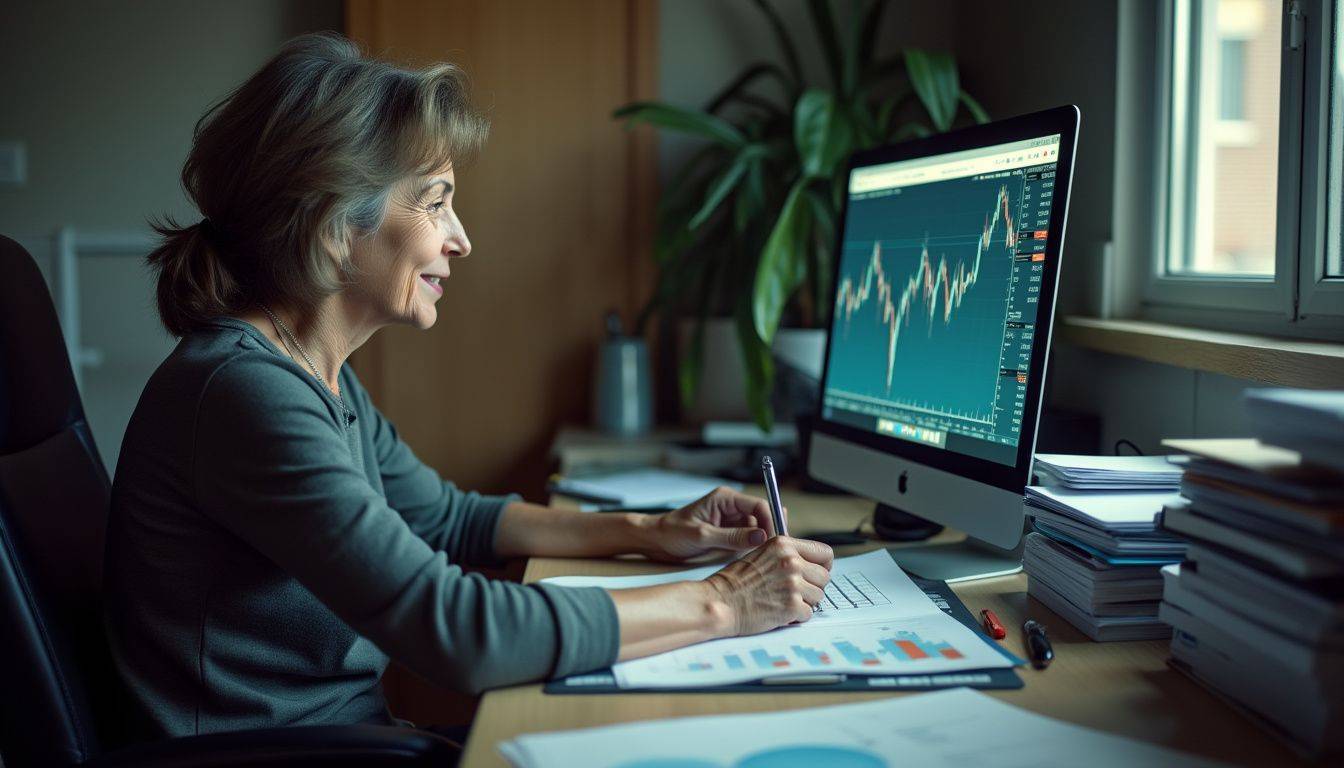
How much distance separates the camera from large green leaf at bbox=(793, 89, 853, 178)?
195 cm

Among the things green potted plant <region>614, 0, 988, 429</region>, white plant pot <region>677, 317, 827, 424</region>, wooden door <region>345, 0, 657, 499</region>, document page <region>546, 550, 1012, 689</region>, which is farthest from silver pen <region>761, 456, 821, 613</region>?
wooden door <region>345, 0, 657, 499</region>

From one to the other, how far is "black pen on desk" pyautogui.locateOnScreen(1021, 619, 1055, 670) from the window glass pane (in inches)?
32.6

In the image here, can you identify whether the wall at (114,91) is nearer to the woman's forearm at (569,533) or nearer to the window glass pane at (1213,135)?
the woman's forearm at (569,533)

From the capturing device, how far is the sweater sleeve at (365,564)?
3.01ft

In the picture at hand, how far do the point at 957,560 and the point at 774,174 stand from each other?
120 cm

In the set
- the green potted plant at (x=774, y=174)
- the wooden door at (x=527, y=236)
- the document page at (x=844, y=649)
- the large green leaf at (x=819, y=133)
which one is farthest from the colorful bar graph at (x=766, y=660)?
the wooden door at (x=527, y=236)

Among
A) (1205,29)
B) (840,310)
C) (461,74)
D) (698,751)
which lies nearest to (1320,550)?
(698,751)

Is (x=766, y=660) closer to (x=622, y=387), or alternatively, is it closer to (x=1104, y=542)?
(x=1104, y=542)

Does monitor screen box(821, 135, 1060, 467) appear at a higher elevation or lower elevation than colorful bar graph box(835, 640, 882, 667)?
higher

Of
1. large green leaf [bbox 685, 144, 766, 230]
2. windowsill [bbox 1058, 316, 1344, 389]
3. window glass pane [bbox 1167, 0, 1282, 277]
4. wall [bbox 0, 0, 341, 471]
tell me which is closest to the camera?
windowsill [bbox 1058, 316, 1344, 389]

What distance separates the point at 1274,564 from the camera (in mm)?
795

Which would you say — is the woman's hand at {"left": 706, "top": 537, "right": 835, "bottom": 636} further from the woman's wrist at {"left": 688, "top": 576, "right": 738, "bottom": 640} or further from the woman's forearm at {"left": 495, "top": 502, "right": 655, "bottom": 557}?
the woman's forearm at {"left": 495, "top": 502, "right": 655, "bottom": 557}

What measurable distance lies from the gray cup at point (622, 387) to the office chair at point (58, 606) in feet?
4.06

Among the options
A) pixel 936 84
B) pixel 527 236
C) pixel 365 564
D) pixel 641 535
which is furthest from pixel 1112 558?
pixel 527 236
